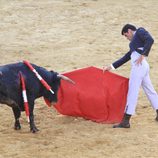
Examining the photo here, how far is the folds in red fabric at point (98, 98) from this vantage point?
28.9 feet

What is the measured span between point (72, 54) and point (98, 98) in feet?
15.4

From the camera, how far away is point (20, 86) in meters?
8.02

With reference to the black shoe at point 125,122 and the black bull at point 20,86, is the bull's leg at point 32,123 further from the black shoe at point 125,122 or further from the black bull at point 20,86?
the black shoe at point 125,122

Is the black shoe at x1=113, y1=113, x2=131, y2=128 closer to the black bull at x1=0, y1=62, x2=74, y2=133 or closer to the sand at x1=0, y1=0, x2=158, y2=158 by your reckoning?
the sand at x1=0, y1=0, x2=158, y2=158

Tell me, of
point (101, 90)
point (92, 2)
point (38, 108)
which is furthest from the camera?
point (92, 2)

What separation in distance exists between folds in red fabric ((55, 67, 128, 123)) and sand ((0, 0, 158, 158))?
176 mm

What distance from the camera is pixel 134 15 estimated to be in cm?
1723

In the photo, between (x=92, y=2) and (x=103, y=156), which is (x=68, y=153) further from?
(x=92, y=2)

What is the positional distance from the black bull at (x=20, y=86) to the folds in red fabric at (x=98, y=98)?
31 cm

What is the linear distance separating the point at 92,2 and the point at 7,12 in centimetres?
276

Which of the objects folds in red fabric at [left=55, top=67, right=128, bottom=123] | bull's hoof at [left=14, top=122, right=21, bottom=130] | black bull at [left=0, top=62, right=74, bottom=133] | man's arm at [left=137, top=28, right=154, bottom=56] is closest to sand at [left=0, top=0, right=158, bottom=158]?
bull's hoof at [left=14, top=122, right=21, bottom=130]

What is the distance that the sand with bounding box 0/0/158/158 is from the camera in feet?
25.4

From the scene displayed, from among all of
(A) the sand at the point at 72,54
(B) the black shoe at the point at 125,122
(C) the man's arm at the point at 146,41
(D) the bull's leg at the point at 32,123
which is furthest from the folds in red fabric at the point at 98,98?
(C) the man's arm at the point at 146,41

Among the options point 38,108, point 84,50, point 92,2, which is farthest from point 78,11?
point 38,108
